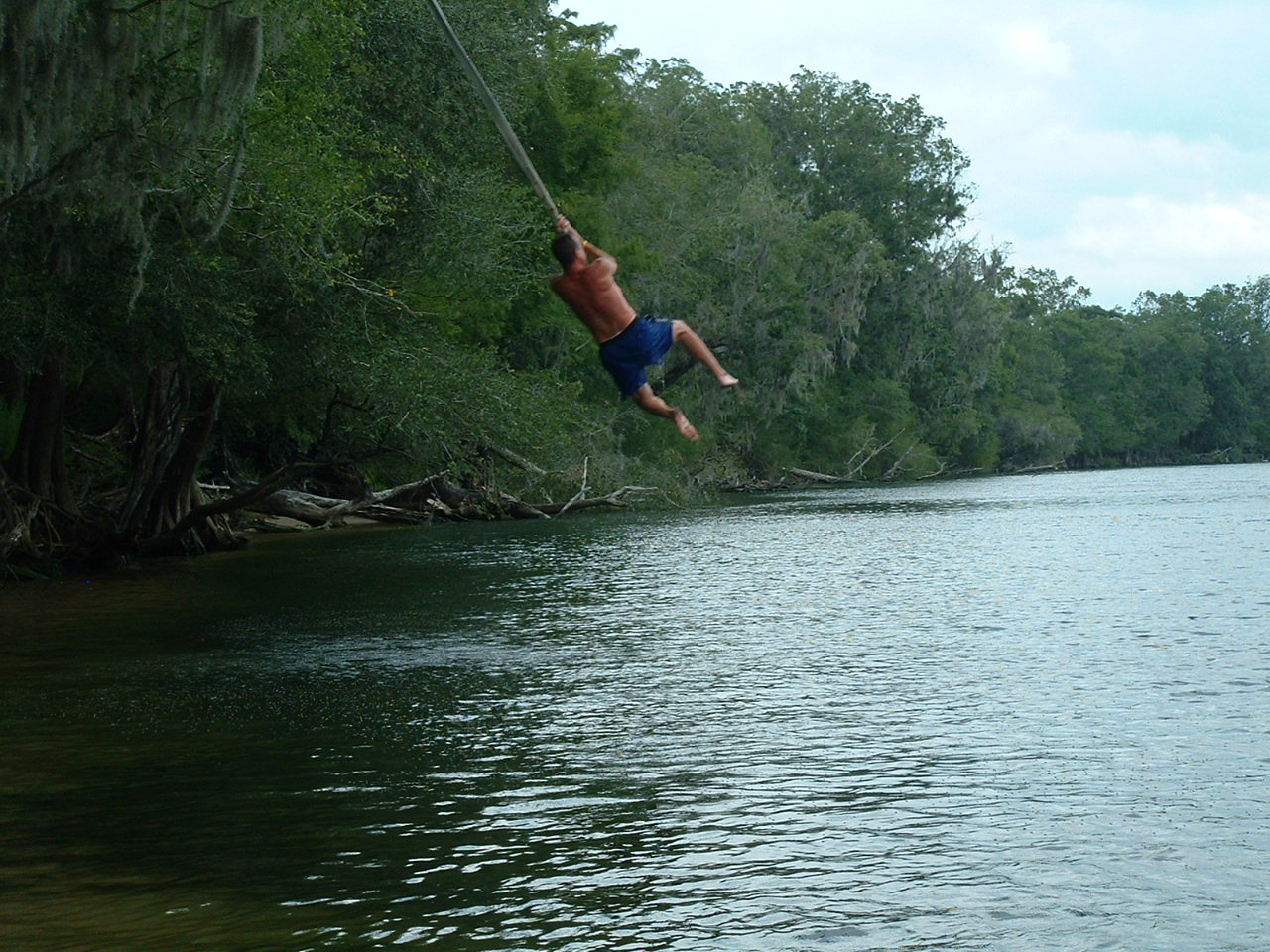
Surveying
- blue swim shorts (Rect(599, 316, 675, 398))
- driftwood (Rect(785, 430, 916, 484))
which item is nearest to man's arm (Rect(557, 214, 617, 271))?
blue swim shorts (Rect(599, 316, 675, 398))

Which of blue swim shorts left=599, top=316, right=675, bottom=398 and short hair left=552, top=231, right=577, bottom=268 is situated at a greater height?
short hair left=552, top=231, right=577, bottom=268

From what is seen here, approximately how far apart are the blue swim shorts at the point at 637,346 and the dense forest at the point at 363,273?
7477 millimetres

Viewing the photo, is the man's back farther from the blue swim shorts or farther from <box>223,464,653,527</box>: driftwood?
<box>223,464,653,527</box>: driftwood

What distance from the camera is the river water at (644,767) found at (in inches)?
313

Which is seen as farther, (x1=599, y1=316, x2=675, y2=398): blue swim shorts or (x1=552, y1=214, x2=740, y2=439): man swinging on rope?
(x1=599, y1=316, x2=675, y2=398): blue swim shorts

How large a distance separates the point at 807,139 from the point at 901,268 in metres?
8.77

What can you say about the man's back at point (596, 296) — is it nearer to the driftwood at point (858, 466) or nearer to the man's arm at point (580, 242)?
the man's arm at point (580, 242)

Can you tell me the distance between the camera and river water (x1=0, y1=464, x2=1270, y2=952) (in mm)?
7949

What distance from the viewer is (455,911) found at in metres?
8.04

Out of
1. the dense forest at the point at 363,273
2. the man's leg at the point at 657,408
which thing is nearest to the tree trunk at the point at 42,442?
the dense forest at the point at 363,273

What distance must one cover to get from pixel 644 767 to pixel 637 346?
3131 mm

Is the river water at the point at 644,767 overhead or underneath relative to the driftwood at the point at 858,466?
underneath

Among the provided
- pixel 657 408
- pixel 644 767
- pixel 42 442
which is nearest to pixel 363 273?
pixel 42 442

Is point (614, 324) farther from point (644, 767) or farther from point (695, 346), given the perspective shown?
point (644, 767)
